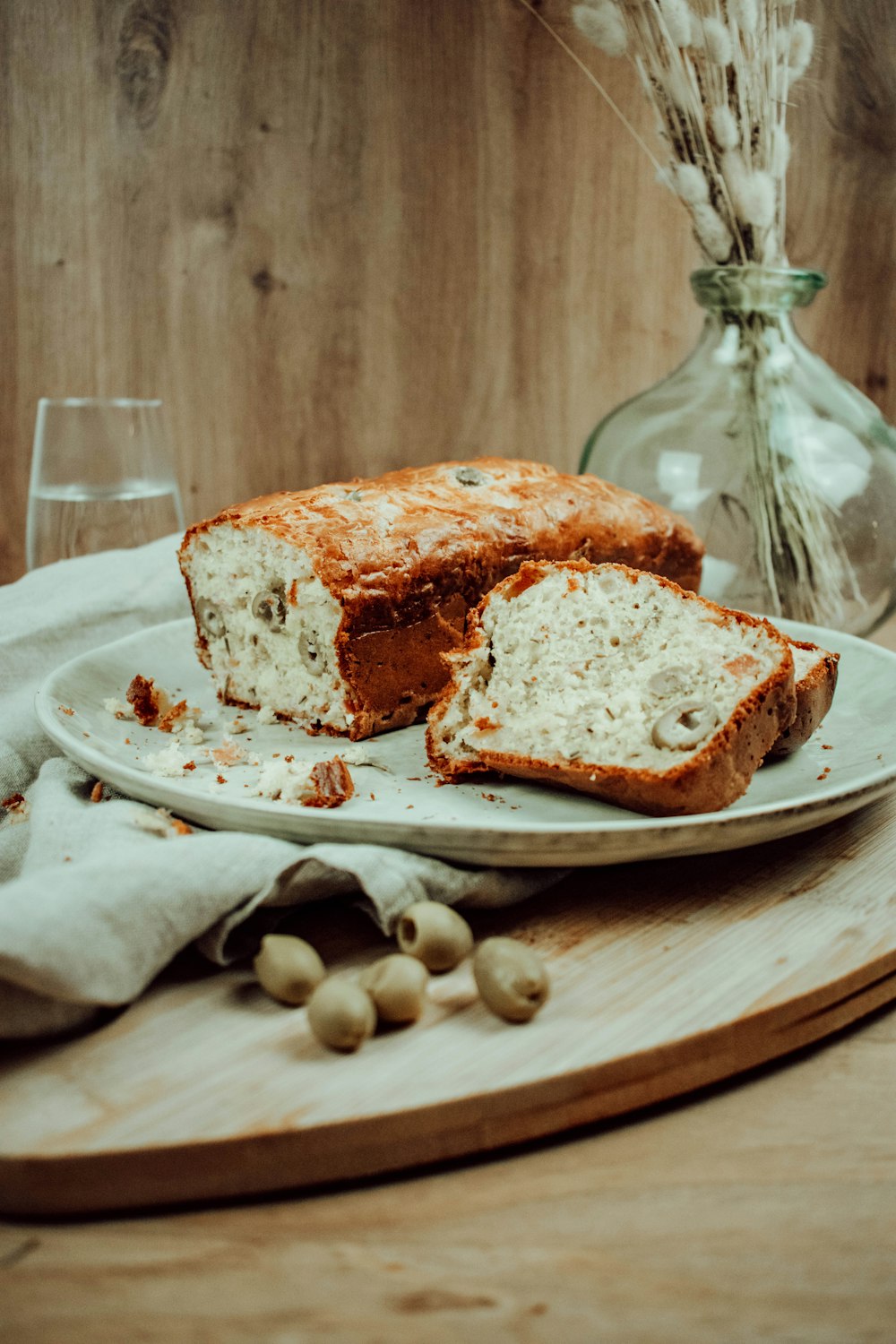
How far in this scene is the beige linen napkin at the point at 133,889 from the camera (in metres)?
1.69

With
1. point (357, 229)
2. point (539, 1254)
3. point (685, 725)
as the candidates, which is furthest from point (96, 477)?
point (539, 1254)

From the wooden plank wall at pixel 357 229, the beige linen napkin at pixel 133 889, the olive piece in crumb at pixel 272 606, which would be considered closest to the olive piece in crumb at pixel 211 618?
the olive piece in crumb at pixel 272 606

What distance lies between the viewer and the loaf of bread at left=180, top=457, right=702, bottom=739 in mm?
2846

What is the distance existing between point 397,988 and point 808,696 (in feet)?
4.10

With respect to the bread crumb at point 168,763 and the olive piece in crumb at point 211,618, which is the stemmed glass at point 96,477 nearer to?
the olive piece in crumb at point 211,618

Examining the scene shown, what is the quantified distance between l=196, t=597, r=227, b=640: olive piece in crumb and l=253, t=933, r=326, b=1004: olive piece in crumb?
1.40m

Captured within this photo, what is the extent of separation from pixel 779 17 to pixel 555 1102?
326 cm

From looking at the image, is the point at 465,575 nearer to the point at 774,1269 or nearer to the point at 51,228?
the point at 774,1269

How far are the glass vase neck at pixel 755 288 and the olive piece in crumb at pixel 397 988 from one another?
2.58 meters

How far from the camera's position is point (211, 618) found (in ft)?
10.2

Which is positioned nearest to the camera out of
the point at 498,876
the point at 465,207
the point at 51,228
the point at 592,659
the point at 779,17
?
the point at 498,876

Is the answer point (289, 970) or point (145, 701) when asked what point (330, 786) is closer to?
point (289, 970)

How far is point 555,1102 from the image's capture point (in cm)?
162

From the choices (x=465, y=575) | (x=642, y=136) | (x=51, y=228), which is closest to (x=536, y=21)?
(x=642, y=136)
